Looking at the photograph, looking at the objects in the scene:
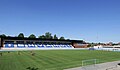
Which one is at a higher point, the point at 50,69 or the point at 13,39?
the point at 13,39

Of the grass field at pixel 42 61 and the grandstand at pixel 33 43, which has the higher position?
the grandstand at pixel 33 43

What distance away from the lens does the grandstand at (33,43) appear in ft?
273

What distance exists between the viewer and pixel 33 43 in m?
93.7

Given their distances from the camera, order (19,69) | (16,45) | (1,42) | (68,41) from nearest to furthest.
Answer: (19,69), (1,42), (16,45), (68,41)

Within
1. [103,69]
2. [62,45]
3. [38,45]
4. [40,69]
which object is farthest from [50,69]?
[62,45]

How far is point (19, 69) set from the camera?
22281 mm

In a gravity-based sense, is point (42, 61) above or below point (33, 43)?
below

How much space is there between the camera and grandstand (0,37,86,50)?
83.2 m

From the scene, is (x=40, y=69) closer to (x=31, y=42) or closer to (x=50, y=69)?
(x=50, y=69)

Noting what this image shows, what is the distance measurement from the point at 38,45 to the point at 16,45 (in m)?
12.6

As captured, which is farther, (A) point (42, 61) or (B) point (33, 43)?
(B) point (33, 43)

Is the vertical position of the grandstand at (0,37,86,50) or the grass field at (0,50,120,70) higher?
the grandstand at (0,37,86,50)

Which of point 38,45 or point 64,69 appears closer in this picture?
point 64,69

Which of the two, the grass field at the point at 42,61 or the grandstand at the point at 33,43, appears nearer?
the grass field at the point at 42,61
